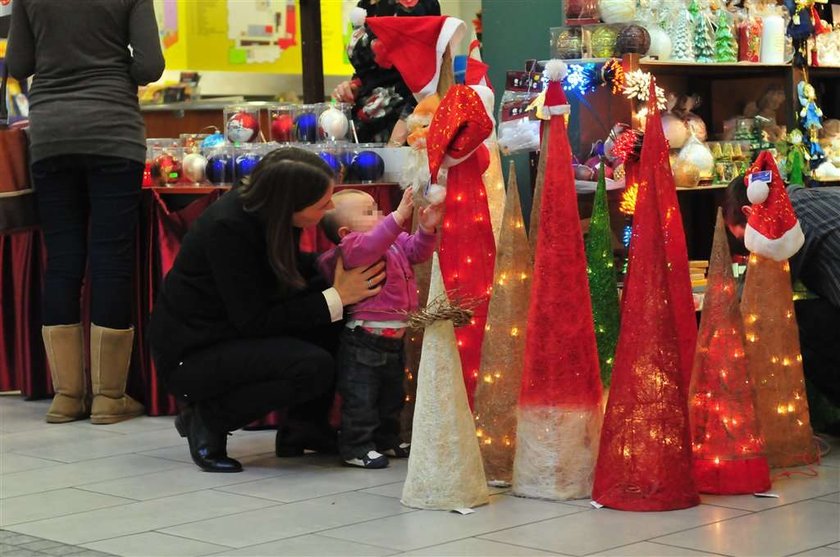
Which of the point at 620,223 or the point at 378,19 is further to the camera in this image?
the point at 620,223

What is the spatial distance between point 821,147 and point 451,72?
2372 mm

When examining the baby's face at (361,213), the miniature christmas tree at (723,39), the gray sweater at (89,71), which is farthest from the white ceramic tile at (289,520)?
the miniature christmas tree at (723,39)

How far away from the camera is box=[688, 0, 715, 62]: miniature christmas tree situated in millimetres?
5398

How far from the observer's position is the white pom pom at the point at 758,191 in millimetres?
3740

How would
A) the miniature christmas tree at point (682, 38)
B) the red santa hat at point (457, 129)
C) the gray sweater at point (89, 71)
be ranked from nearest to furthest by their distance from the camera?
the red santa hat at point (457, 129)
the gray sweater at point (89, 71)
the miniature christmas tree at point (682, 38)

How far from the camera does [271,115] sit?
5121mm

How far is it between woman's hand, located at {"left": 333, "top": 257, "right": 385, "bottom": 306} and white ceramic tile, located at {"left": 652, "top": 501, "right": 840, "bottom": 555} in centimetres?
129

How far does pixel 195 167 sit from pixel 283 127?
1.23ft

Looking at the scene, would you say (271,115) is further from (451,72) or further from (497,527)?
(497,527)

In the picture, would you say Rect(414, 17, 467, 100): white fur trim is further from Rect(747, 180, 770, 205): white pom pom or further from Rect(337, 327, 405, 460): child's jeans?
Rect(747, 180, 770, 205): white pom pom

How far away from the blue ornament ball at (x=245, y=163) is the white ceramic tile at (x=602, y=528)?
6.71 feet

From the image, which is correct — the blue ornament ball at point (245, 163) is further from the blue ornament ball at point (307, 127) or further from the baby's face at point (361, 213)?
the baby's face at point (361, 213)

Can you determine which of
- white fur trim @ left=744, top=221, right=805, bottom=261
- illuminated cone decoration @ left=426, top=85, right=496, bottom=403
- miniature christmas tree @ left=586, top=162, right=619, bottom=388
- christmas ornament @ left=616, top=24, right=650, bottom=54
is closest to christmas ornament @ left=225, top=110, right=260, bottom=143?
illuminated cone decoration @ left=426, top=85, right=496, bottom=403

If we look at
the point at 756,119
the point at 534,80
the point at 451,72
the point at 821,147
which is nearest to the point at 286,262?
the point at 451,72
